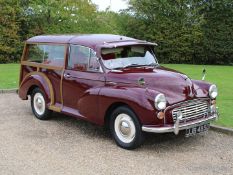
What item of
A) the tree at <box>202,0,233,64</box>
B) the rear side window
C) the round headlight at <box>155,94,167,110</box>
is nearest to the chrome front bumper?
the round headlight at <box>155,94,167,110</box>

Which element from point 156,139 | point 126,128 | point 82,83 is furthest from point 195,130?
point 82,83

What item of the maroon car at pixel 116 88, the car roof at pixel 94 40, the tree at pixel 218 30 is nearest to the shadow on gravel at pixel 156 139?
the maroon car at pixel 116 88

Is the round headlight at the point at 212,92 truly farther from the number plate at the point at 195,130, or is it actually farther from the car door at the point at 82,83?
the car door at the point at 82,83

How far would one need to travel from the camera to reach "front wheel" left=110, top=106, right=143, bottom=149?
22.1 ft

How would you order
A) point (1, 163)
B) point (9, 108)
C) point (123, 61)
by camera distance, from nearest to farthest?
point (1, 163) → point (123, 61) → point (9, 108)

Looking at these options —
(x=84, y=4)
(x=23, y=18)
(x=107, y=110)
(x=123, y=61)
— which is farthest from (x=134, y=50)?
(x=84, y=4)

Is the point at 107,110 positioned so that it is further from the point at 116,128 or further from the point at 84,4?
the point at 84,4

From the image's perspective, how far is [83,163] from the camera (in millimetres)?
6219

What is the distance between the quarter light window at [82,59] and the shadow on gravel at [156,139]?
1.20m

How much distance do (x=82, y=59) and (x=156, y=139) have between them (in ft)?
6.61

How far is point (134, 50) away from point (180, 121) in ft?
6.34

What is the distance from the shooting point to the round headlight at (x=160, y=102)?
21.2 ft

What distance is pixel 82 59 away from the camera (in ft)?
26.0

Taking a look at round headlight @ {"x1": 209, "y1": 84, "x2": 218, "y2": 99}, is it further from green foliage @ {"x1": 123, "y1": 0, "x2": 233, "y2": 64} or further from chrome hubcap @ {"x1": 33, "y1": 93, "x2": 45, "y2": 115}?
green foliage @ {"x1": 123, "y1": 0, "x2": 233, "y2": 64}
